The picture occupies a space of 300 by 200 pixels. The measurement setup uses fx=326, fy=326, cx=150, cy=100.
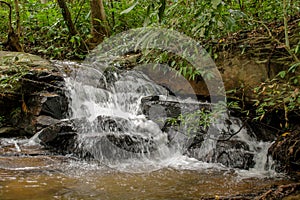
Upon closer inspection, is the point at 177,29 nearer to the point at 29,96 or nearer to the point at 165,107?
the point at 165,107

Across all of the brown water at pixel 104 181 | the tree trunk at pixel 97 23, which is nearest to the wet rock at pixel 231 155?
the brown water at pixel 104 181

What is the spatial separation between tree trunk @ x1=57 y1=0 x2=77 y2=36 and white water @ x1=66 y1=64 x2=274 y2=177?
1909 mm

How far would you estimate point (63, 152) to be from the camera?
14.5ft

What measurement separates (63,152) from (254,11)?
3.57m

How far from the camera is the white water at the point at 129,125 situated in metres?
4.11

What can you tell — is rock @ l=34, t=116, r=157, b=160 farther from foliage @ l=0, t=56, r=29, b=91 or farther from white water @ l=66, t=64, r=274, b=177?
foliage @ l=0, t=56, r=29, b=91

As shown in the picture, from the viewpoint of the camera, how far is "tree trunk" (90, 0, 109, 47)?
7.89m

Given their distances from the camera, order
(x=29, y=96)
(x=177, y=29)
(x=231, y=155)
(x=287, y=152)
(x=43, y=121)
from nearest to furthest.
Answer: (x=287, y=152) → (x=231, y=155) → (x=177, y=29) → (x=43, y=121) → (x=29, y=96)

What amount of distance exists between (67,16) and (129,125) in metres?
3.98

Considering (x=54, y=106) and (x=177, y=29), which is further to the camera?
(x=54, y=106)

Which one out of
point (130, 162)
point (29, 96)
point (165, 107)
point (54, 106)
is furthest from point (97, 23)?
point (130, 162)

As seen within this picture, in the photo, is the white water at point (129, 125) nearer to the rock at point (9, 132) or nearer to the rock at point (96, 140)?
the rock at point (96, 140)

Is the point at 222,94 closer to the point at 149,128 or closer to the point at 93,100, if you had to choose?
the point at 149,128

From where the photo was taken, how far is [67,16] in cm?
767
